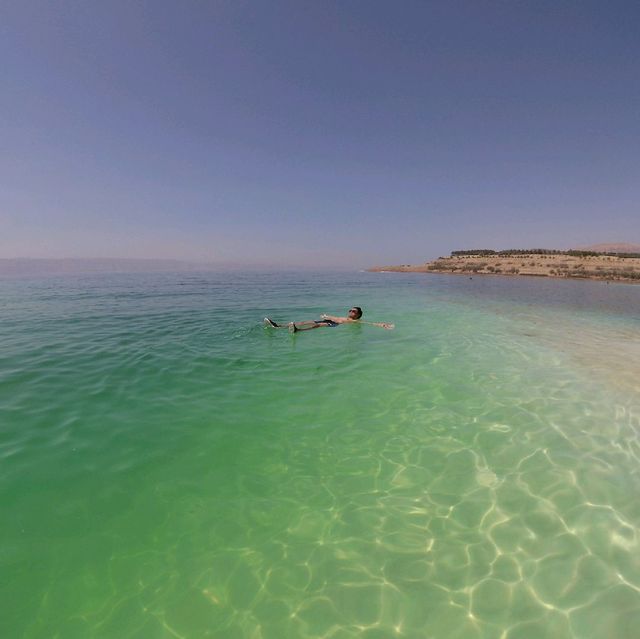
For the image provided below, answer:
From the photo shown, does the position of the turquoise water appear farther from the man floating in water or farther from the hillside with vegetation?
the hillside with vegetation

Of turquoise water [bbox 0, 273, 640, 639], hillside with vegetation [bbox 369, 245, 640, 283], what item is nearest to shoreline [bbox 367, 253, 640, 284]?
hillside with vegetation [bbox 369, 245, 640, 283]

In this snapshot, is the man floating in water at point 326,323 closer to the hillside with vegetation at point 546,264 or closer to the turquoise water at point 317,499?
the turquoise water at point 317,499

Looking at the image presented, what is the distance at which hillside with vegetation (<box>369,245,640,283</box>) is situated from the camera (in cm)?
5459

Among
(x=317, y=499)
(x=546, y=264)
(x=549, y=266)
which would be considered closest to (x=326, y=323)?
(x=317, y=499)

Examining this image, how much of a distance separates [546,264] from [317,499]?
76.8 metres

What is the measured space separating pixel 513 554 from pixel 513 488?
4.45 ft

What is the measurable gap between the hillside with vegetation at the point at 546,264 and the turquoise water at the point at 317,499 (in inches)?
2267

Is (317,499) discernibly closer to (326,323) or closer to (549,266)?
(326,323)

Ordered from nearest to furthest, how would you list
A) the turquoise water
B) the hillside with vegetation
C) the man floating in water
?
the turquoise water, the man floating in water, the hillside with vegetation

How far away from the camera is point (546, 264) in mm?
65125

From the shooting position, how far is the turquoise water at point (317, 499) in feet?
11.8

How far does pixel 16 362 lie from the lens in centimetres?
1066

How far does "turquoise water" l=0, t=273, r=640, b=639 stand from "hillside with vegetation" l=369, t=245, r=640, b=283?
57.6 meters

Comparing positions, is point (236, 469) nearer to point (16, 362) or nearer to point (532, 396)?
point (532, 396)
